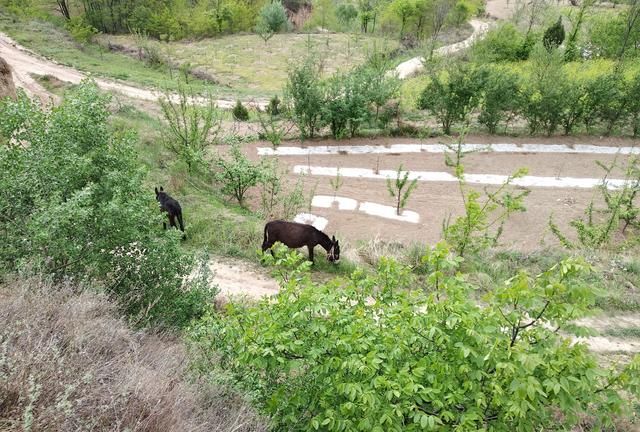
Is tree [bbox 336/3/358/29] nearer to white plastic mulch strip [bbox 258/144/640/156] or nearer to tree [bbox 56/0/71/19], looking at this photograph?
tree [bbox 56/0/71/19]

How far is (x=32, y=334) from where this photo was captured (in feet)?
16.0

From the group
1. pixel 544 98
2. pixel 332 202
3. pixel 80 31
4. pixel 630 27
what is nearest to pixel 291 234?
pixel 332 202

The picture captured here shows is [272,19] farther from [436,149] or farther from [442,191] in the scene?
[442,191]

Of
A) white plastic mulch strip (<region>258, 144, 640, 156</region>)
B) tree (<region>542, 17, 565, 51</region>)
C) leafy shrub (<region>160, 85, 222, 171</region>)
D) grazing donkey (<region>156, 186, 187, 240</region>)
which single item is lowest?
white plastic mulch strip (<region>258, 144, 640, 156</region>)

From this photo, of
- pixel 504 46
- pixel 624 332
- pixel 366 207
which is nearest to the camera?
pixel 624 332

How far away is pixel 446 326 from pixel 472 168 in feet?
53.1

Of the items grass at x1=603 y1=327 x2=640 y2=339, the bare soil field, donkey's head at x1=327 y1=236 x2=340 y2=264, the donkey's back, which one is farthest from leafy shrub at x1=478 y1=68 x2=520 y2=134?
grass at x1=603 y1=327 x2=640 y2=339

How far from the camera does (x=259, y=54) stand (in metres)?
48.3

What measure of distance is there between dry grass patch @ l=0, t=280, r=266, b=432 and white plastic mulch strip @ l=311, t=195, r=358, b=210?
10606mm

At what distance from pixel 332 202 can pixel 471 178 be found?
614 centimetres

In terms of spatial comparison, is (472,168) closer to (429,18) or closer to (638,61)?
(638,61)

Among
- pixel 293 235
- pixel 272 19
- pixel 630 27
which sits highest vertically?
pixel 272 19

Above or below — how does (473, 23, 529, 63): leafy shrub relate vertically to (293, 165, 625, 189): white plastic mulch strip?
above

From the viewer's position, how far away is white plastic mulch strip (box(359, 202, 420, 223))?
15844 mm
